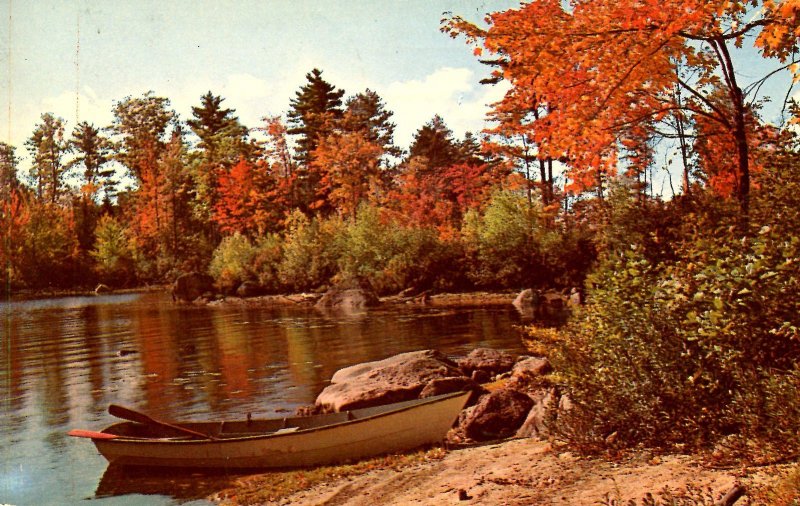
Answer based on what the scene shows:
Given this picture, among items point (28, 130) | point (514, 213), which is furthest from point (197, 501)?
point (28, 130)

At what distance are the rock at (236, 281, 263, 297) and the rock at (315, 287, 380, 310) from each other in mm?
9560

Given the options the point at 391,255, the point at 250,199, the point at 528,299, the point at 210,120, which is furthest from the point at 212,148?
the point at 528,299

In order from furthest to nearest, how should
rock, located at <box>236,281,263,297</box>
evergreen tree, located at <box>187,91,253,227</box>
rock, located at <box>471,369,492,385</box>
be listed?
evergreen tree, located at <box>187,91,253,227</box>, rock, located at <box>236,281,263,297</box>, rock, located at <box>471,369,492,385</box>

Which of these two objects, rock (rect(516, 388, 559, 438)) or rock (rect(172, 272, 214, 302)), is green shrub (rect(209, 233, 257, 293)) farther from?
rock (rect(516, 388, 559, 438))

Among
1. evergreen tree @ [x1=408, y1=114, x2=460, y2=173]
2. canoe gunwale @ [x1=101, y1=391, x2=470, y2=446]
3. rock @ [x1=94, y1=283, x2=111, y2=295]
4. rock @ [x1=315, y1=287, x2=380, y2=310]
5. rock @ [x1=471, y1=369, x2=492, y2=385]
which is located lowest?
rock @ [x1=471, y1=369, x2=492, y2=385]

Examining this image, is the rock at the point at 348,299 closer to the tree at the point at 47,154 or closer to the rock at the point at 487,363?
the rock at the point at 487,363

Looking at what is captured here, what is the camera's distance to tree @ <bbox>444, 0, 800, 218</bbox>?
9422mm

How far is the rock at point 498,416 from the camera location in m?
11.7

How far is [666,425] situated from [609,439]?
69 centimetres

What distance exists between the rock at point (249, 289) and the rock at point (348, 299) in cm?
956

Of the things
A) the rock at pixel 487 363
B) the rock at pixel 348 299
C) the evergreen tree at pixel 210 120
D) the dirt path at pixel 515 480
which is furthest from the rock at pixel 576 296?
the evergreen tree at pixel 210 120

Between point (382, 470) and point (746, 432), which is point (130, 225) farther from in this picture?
point (746, 432)

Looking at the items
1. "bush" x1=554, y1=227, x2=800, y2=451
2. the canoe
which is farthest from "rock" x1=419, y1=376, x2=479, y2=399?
"bush" x1=554, y1=227, x2=800, y2=451

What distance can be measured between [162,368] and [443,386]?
41.6 ft
